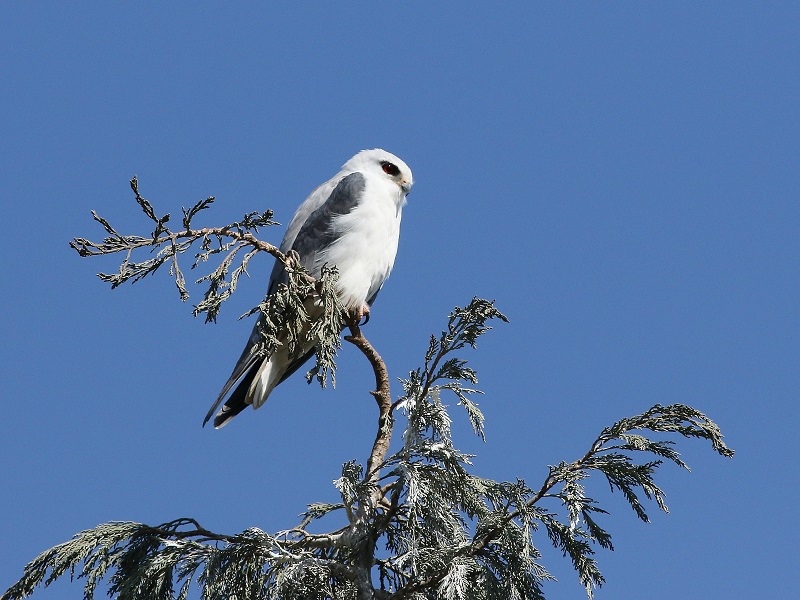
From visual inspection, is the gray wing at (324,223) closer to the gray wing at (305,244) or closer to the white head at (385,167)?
the gray wing at (305,244)

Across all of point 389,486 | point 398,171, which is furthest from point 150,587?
point 398,171


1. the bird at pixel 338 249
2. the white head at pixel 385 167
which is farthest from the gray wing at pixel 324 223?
the white head at pixel 385 167

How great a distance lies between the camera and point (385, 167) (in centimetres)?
573

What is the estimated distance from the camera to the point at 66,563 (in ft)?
10.4

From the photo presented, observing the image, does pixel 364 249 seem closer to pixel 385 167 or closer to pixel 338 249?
pixel 338 249

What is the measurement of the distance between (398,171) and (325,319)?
8.09ft

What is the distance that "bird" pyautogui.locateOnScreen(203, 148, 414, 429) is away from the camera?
4582 mm

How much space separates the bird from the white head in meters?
0.06

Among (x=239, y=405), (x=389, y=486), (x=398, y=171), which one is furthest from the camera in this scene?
(x=398, y=171)

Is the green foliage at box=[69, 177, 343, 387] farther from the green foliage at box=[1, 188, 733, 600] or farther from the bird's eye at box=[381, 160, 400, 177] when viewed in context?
the bird's eye at box=[381, 160, 400, 177]

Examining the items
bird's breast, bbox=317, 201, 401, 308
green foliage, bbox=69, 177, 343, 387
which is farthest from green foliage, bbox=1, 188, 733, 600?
bird's breast, bbox=317, 201, 401, 308

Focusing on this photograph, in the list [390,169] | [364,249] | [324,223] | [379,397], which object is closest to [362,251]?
[364,249]

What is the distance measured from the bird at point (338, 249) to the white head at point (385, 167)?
0.06 m

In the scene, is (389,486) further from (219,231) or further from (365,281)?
(365,281)
